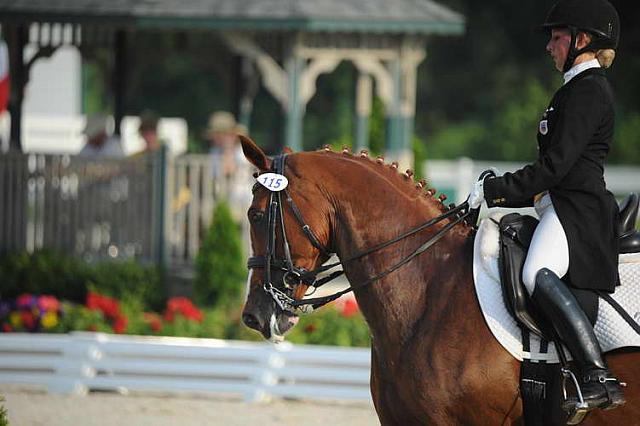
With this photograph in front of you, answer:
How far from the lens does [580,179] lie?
17.6 ft

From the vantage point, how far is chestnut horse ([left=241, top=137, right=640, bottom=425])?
17.5 feet

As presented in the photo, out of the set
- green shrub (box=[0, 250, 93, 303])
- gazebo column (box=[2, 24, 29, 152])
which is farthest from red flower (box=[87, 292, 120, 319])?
gazebo column (box=[2, 24, 29, 152])

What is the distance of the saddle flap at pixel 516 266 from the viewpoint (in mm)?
5332

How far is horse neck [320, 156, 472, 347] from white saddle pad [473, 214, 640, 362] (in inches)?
4.0

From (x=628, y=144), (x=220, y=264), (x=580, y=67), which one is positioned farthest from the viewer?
(x=628, y=144)

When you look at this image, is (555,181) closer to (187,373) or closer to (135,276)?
(187,373)

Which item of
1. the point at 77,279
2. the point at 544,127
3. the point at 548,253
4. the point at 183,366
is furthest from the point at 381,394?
the point at 77,279

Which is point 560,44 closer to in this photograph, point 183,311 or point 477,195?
point 477,195

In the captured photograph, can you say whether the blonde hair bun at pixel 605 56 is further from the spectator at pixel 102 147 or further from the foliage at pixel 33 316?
the spectator at pixel 102 147

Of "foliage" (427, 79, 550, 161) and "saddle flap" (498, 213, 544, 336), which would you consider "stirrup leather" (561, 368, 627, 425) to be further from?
"foliage" (427, 79, 550, 161)

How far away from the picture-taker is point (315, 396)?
10336mm

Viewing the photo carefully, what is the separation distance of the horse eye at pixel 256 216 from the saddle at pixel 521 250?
109 cm

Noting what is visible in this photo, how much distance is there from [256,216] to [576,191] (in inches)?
56.7

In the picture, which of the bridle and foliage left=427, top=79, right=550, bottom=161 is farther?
foliage left=427, top=79, right=550, bottom=161
